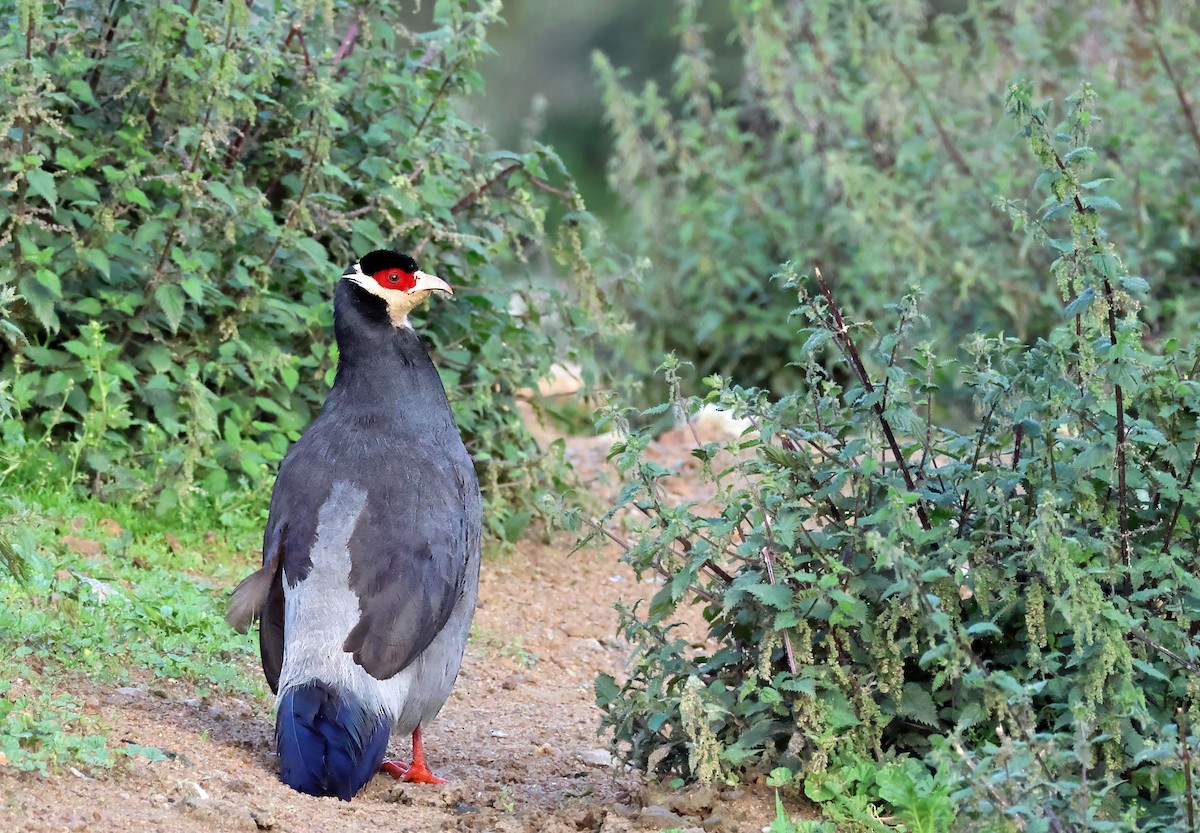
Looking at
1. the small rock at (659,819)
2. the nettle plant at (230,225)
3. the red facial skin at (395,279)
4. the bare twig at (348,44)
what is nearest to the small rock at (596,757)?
the small rock at (659,819)

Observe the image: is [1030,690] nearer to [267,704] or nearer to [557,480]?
[267,704]

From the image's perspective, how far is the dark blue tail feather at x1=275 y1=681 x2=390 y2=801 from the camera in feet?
13.4

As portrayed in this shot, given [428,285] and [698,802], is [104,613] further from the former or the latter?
[698,802]

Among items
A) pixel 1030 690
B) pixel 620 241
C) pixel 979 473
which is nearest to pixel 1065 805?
pixel 1030 690

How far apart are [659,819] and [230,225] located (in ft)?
11.0

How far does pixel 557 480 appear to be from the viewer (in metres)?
7.13

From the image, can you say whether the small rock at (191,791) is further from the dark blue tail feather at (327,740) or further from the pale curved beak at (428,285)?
the pale curved beak at (428,285)

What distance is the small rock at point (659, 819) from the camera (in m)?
3.78

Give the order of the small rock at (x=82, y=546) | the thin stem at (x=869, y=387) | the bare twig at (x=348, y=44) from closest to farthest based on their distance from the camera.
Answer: the thin stem at (x=869, y=387)
the small rock at (x=82, y=546)
the bare twig at (x=348, y=44)

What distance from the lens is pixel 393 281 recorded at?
5047 millimetres

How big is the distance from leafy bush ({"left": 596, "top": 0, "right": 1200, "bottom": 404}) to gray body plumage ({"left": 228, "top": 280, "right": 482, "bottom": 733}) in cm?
462

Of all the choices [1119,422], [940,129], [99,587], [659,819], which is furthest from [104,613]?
Result: [940,129]

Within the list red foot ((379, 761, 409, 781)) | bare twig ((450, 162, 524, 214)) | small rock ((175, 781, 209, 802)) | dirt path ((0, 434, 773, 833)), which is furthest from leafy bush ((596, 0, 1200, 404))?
small rock ((175, 781, 209, 802))

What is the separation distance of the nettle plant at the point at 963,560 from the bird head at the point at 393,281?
1.29 metres
